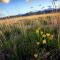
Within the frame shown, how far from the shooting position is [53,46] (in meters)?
5.67

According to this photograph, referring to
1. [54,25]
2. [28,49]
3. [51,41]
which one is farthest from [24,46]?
[54,25]

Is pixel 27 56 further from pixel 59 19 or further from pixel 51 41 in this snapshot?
pixel 59 19

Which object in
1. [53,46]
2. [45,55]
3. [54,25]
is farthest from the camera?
[54,25]

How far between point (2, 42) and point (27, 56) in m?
1.05

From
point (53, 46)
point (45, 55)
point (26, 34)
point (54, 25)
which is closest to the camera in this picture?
point (45, 55)

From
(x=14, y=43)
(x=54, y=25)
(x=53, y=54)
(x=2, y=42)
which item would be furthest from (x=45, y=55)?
(x=54, y=25)

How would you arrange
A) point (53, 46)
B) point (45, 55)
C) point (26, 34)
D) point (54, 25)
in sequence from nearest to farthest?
point (45, 55) < point (53, 46) < point (26, 34) < point (54, 25)

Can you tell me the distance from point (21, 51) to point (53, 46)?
25.6 inches

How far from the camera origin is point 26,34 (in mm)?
6336

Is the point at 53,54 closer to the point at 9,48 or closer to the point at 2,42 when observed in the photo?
the point at 9,48

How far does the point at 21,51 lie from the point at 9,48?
341 millimetres

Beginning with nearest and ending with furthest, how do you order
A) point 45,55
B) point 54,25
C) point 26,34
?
point 45,55
point 26,34
point 54,25

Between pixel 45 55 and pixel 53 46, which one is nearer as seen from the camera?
pixel 45 55

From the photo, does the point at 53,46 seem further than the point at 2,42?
No
